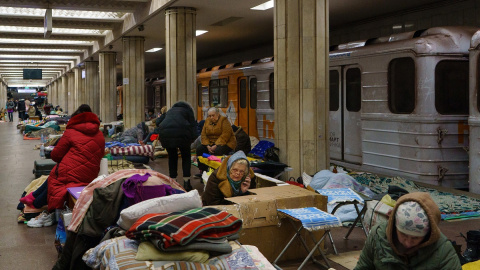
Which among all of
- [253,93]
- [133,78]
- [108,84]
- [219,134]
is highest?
[108,84]

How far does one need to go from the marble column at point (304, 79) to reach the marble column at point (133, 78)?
13.5 m

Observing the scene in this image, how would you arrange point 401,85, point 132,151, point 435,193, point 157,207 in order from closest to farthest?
1. point 157,207
2. point 435,193
3. point 401,85
4. point 132,151

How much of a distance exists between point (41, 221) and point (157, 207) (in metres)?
3.90

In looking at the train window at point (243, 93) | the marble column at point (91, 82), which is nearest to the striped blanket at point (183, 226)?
the train window at point (243, 93)

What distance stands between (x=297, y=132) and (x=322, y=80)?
42.8 inches

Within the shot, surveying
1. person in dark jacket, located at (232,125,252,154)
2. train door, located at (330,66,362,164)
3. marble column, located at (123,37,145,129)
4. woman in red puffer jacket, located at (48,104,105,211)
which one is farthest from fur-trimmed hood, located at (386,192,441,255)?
marble column, located at (123,37,145,129)

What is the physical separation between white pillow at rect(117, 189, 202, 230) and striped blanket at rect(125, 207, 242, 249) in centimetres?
19

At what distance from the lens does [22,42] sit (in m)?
28.2

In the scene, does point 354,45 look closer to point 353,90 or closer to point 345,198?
point 353,90

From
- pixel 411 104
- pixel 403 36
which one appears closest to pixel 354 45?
pixel 403 36

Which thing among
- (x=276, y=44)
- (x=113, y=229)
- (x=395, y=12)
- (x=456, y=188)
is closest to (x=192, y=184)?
(x=276, y=44)

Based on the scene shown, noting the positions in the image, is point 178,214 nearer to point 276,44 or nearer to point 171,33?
point 276,44

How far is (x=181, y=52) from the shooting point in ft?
52.5

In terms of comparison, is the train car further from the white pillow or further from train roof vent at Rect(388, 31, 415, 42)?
the white pillow
